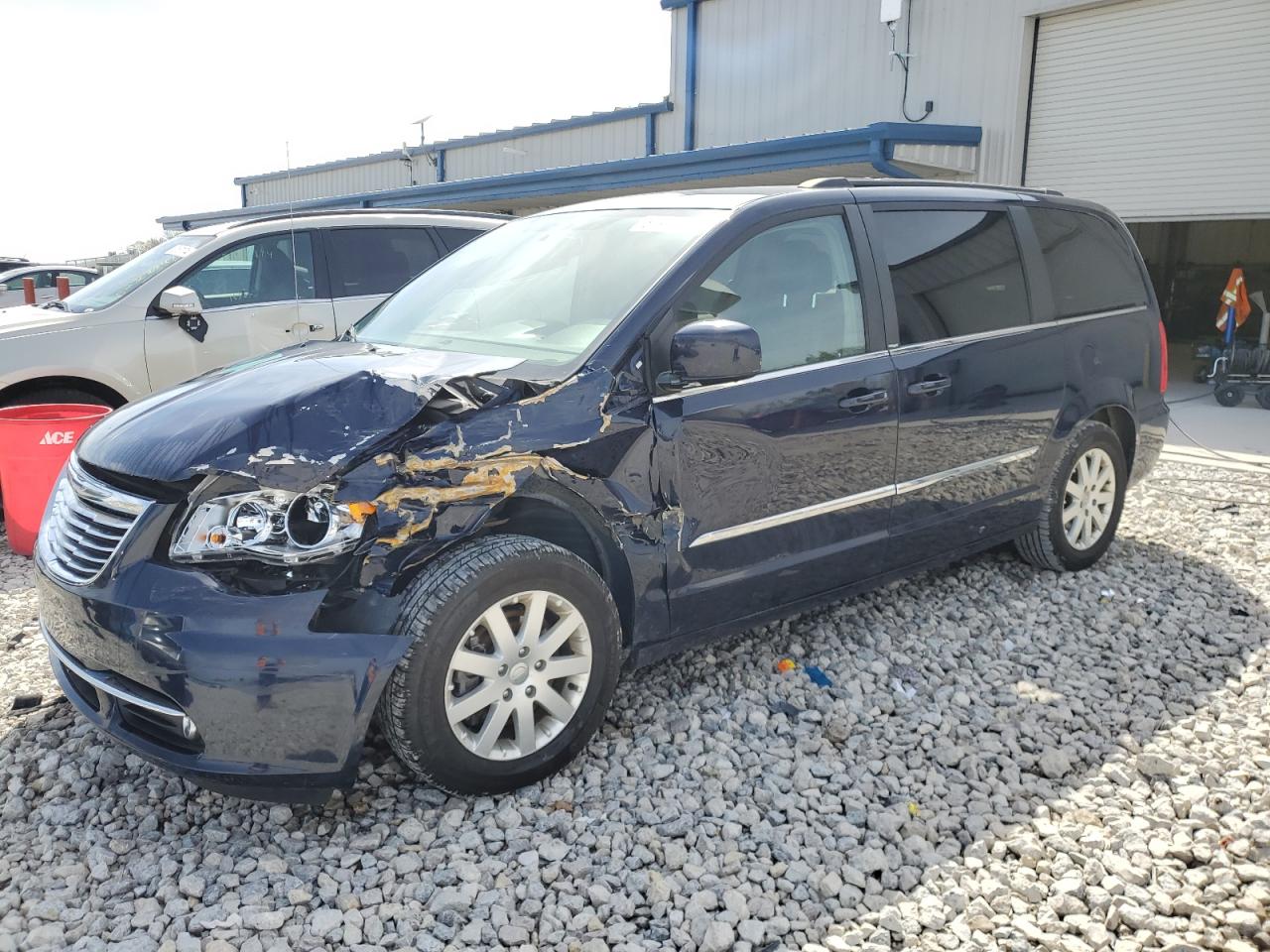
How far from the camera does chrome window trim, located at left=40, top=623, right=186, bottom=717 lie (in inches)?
105

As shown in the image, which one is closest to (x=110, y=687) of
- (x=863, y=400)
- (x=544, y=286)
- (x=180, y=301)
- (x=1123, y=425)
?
(x=544, y=286)

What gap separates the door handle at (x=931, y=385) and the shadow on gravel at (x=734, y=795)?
3.61 feet

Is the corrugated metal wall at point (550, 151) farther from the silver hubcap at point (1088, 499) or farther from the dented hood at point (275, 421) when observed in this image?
the dented hood at point (275, 421)

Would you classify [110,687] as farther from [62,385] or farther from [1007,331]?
[62,385]

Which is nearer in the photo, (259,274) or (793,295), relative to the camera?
(793,295)

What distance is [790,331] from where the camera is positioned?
3.67 meters

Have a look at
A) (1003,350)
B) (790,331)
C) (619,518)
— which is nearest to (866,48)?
(1003,350)

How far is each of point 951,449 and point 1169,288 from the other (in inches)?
854

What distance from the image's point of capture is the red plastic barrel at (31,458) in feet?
17.2

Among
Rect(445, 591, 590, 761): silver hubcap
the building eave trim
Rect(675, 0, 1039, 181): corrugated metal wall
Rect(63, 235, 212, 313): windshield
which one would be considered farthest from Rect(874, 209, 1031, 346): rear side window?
the building eave trim

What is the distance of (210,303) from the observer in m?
6.42

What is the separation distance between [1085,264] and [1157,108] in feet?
25.0

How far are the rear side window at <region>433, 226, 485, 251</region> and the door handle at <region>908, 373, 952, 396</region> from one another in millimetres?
4019

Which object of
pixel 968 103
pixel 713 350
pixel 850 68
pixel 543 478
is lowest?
pixel 543 478
